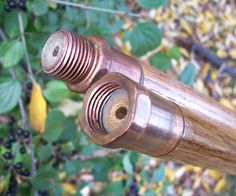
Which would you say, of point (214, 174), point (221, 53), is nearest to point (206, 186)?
point (214, 174)

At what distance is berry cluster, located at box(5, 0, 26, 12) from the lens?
702 millimetres

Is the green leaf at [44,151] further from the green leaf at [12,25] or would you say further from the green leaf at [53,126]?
the green leaf at [12,25]

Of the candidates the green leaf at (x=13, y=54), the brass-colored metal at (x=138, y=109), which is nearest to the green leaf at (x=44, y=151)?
the green leaf at (x=13, y=54)

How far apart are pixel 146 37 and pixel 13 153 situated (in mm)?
301

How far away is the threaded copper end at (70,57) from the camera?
312mm

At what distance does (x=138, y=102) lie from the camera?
25 cm

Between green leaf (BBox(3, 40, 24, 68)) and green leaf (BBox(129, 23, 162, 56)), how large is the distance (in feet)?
0.65

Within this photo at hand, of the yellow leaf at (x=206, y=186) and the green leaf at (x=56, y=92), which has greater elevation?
the green leaf at (x=56, y=92)

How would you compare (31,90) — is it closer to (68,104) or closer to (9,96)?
(9,96)

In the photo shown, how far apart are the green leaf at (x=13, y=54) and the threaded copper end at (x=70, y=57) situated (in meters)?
0.40

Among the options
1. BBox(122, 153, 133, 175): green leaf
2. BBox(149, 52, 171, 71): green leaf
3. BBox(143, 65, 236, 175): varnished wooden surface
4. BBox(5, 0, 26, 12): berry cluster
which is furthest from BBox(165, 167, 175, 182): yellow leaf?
BBox(143, 65, 236, 175): varnished wooden surface

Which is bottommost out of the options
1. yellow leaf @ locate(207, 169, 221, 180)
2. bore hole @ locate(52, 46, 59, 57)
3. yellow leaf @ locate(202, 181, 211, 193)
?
yellow leaf @ locate(202, 181, 211, 193)

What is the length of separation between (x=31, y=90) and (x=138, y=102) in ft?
1.76

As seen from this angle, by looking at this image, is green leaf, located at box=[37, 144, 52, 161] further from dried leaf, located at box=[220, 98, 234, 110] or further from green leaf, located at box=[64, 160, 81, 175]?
dried leaf, located at box=[220, 98, 234, 110]
